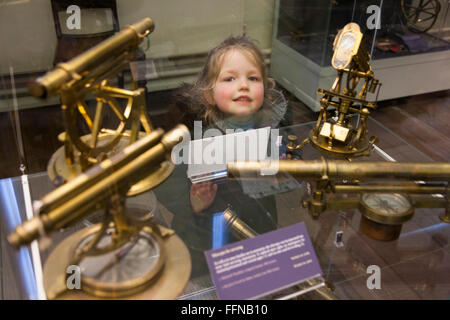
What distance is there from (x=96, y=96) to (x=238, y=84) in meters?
0.68

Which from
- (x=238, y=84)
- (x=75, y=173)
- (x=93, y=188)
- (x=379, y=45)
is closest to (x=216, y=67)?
(x=238, y=84)

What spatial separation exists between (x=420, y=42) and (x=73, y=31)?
81.9 inches

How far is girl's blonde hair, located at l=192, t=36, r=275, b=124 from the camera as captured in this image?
1.79 m

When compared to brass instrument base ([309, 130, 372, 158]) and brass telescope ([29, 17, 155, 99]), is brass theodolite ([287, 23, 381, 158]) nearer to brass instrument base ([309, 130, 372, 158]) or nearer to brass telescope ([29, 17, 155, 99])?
brass instrument base ([309, 130, 372, 158])

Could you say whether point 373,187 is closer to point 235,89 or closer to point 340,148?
point 340,148

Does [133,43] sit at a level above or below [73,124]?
above

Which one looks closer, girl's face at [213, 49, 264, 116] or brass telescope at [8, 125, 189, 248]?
brass telescope at [8, 125, 189, 248]

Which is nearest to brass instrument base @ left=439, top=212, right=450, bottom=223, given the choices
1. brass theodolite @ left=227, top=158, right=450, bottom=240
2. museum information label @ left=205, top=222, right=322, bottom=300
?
brass theodolite @ left=227, top=158, right=450, bottom=240

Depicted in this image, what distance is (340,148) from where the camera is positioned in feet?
5.20

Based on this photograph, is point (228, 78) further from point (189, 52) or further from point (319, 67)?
point (319, 67)

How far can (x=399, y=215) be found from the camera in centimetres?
136

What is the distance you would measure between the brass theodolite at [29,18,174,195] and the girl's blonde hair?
553mm

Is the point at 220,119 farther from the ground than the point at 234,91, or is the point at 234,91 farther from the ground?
the point at 234,91

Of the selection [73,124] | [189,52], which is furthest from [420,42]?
[73,124]
